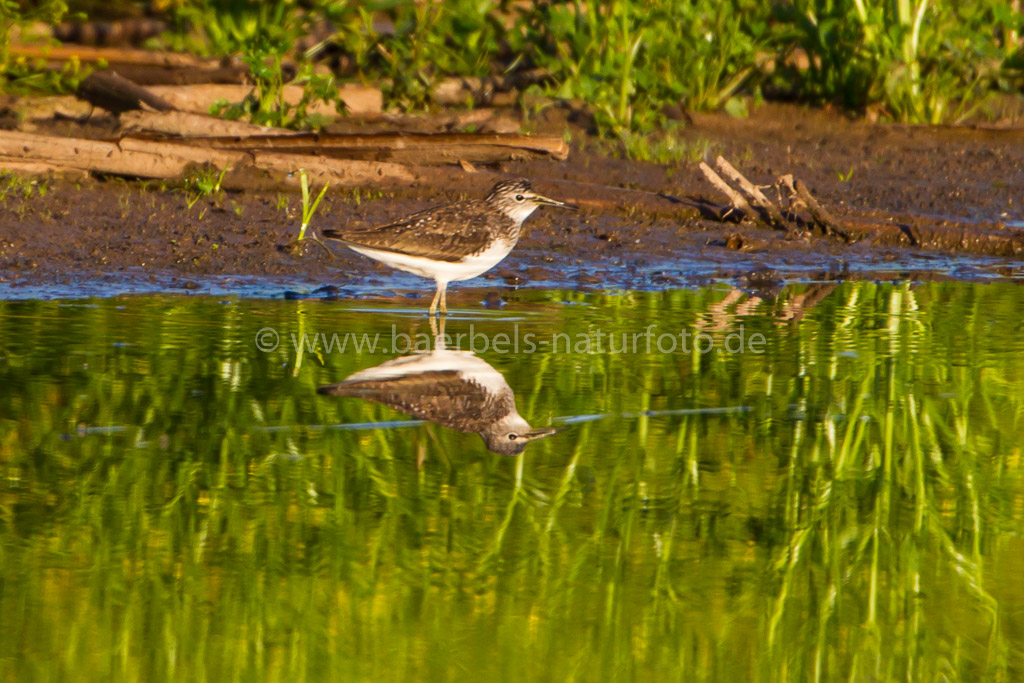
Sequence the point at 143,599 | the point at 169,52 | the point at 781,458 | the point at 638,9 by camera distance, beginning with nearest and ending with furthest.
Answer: the point at 143,599
the point at 781,458
the point at 638,9
the point at 169,52

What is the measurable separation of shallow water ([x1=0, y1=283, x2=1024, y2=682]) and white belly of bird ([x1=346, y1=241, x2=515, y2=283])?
0.40 m

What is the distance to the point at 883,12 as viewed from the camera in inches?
474

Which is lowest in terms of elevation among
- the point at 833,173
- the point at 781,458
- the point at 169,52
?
the point at 781,458

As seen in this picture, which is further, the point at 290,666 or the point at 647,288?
the point at 647,288

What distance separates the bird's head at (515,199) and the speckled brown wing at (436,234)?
0.78ft

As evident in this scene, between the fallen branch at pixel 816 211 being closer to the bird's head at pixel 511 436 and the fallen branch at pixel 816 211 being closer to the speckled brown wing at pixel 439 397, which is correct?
the speckled brown wing at pixel 439 397

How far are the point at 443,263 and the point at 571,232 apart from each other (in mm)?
2415

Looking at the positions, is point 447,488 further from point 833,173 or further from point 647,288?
point 833,173

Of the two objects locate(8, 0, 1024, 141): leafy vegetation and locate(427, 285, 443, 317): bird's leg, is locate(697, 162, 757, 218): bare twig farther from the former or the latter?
locate(427, 285, 443, 317): bird's leg

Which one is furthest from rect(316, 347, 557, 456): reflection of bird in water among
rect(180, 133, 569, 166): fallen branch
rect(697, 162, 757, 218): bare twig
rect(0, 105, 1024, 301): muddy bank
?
rect(180, 133, 569, 166): fallen branch

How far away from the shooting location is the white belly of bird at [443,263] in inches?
270

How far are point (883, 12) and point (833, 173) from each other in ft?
5.95

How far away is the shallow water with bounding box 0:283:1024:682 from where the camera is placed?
3.28 metres

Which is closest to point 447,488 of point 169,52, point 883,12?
point 883,12
